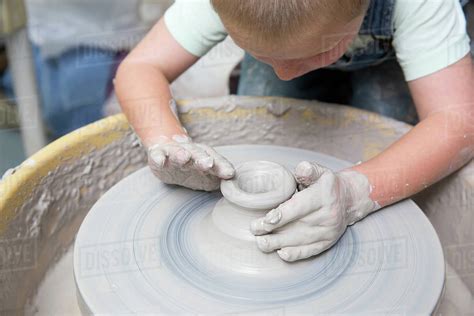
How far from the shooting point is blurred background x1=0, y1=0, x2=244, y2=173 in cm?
221

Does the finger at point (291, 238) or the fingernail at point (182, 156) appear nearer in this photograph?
the finger at point (291, 238)

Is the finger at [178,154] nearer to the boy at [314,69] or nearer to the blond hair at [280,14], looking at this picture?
the boy at [314,69]

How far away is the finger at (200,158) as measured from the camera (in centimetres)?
111

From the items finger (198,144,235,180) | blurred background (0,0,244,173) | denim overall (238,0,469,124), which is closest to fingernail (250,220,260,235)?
finger (198,144,235,180)

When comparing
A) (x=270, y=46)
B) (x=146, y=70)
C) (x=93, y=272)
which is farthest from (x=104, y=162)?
(x=270, y=46)

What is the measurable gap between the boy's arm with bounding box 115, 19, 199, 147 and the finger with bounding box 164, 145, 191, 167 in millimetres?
148

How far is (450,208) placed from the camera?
4.67ft

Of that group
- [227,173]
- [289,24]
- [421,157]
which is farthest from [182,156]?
[421,157]

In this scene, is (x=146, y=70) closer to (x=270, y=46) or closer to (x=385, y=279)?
(x=270, y=46)

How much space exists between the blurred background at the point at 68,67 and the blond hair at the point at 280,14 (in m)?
1.18

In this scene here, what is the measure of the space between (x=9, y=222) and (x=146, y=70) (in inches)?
19.0

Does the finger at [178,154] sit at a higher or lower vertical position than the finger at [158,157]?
higher

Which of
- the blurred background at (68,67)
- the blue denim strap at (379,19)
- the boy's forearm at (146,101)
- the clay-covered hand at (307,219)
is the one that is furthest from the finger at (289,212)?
the blurred background at (68,67)

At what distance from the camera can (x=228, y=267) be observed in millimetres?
1066
